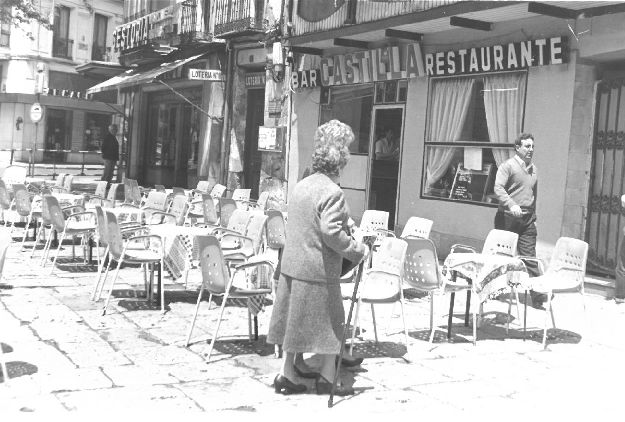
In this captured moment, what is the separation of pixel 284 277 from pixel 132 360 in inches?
59.9

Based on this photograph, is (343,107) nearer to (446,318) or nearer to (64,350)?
(446,318)

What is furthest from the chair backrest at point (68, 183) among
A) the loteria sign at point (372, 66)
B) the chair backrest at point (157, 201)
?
the loteria sign at point (372, 66)

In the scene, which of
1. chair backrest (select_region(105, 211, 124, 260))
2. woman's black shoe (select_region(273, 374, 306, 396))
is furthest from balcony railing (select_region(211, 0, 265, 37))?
woman's black shoe (select_region(273, 374, 306, 396))

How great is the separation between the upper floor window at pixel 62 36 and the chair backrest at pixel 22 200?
34.2 meters

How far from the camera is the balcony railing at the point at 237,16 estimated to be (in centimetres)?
1725

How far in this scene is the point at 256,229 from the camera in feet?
26.4

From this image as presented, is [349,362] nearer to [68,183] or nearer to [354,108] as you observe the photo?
[68,183]

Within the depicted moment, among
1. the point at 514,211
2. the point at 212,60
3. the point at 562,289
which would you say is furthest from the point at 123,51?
the point at 562,289

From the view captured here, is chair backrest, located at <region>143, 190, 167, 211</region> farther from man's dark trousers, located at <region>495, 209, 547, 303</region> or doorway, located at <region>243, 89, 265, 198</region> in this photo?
doorway, located at <region>243, 89, 265, 198</region>

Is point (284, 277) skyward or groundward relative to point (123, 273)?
skyward

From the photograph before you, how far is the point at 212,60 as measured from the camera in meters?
19.6

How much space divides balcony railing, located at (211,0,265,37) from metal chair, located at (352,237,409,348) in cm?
1142

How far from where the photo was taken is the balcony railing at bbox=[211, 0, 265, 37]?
56.6 ft

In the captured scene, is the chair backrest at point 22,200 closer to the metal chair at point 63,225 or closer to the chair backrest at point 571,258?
the metal chair at point 63,225
